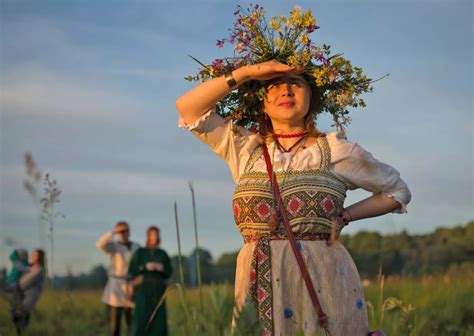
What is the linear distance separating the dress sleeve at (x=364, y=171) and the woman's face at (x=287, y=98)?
0.74ft

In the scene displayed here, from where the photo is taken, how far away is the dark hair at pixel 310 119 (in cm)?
421

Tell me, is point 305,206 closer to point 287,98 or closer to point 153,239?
point 287,98

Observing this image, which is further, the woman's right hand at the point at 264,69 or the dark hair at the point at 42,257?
the woman's right hand at the point at 264,69

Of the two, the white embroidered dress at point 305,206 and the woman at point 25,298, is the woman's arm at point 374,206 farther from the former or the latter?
the woman at point 25,298

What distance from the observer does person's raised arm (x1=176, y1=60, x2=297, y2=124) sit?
12.8 ft

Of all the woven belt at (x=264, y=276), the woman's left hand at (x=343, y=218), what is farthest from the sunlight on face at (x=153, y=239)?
the woman's left hand at (x=343, y=218)

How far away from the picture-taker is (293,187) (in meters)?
3.86

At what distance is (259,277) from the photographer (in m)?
3.79

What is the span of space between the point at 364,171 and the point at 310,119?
1.37 ft

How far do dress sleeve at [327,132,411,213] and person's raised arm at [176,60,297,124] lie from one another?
498mm

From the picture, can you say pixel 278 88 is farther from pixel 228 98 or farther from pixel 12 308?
pixel 12 308

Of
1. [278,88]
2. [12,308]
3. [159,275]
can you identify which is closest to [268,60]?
[278,88]

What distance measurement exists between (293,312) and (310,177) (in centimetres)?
68

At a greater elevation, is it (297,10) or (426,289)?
(297,10)
